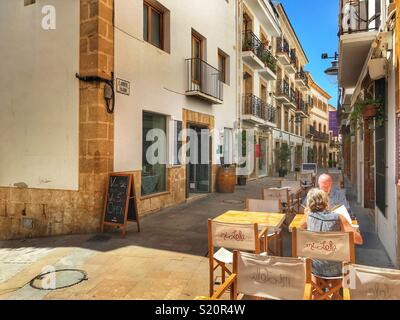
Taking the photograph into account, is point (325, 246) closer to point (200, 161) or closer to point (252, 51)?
point (200, 161)

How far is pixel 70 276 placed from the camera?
3.81 metres

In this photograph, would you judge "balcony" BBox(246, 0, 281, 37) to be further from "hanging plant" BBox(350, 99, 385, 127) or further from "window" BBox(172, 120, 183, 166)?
"hanging plant" BBox(350, 99, 385, 127)

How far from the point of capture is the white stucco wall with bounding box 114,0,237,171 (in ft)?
21.7

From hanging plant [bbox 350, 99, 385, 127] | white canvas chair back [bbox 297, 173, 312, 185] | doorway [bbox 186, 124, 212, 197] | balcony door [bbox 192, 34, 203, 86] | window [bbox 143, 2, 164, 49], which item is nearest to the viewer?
hanging plant [bbox 350, 99, 385, 127]

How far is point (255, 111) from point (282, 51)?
23.7ft

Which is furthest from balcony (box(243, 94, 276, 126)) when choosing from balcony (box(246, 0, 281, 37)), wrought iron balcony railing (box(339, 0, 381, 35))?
wrought iron balcony railing (box(339, 0, 381, 35))

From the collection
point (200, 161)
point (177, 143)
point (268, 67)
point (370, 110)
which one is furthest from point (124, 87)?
point (268, 67)

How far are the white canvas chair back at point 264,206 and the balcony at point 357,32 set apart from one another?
341 cm

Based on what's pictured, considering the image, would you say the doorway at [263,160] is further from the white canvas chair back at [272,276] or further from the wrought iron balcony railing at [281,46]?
the white canvas chair back at [272,276]

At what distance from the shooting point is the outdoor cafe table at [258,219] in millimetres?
3733

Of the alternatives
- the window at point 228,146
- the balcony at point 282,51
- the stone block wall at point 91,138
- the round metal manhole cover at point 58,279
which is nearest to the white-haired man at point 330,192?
the round metal manhole cover at point 58,279

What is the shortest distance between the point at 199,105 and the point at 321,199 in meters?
7.61

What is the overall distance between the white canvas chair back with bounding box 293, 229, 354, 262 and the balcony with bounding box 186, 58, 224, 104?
711 cm

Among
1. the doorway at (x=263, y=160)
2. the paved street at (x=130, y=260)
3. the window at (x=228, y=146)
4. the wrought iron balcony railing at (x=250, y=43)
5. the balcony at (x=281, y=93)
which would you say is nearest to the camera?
the paved street at (x=130, y=260)
